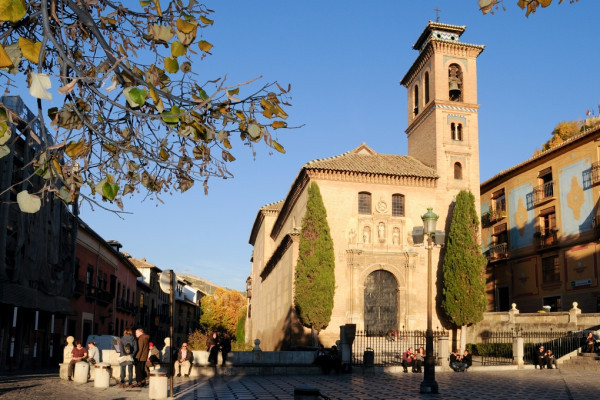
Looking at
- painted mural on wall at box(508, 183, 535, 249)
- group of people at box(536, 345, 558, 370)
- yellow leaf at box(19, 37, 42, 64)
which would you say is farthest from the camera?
painted mural on wall at box(508, 183, 535, 249)

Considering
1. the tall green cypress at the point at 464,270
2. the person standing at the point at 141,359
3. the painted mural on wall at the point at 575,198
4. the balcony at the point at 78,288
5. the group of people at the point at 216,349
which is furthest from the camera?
the painted mural on wall at the point at 575,198

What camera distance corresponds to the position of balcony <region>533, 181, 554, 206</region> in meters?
32.9

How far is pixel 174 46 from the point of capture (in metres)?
4.20

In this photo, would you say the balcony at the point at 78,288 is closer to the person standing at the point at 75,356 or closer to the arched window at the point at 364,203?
the person standing at the point at 75,356

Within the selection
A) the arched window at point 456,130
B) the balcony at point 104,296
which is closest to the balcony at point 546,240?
the arched window at point 456,130

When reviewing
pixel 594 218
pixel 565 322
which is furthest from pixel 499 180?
pixel 565 322

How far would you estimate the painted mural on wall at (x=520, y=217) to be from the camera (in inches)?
1371

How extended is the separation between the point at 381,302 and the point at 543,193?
12.1m

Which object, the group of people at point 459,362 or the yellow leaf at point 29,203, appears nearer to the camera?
the yellow leaf at point 29,203

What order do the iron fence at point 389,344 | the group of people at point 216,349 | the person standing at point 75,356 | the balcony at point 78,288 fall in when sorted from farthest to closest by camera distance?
the balcony at point 78,288 < the iron fence at point 389,344 < the group of people at point 216,349 < the person standing at point 75,356

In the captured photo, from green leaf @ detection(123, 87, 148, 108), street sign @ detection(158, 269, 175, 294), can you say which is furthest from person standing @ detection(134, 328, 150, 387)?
green leaf @ detection(123, 87, 148, 108)

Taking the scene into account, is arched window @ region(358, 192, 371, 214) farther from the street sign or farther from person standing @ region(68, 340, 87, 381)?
the street sign

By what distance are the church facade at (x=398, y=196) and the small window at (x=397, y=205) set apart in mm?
55

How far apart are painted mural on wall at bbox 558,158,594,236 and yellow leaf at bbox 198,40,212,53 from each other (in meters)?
29.3
